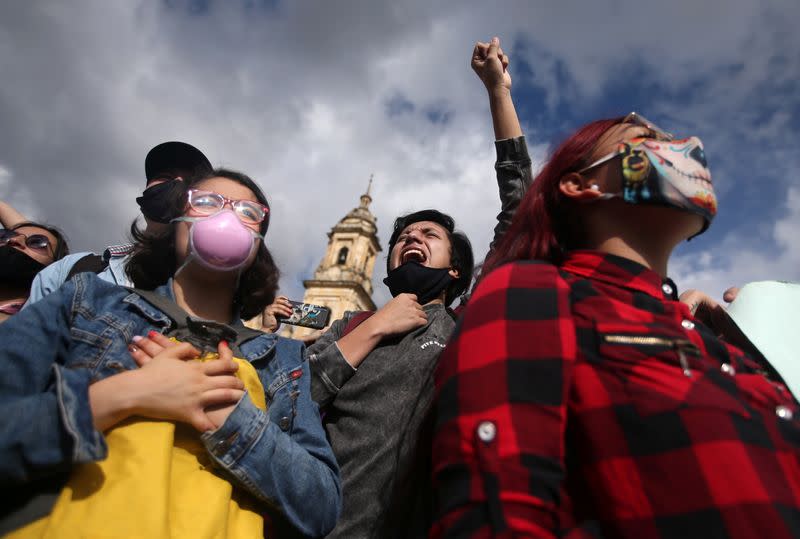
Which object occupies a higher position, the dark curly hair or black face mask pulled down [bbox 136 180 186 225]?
black face mask pulled down [bbox 136 180 186 225]

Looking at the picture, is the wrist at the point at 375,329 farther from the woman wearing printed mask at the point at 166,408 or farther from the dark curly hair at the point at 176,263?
the dark curly hair at the point at 176,263

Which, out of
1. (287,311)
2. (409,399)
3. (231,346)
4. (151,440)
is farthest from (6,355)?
(287,311)

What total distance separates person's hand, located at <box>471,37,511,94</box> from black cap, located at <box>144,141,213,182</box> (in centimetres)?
207

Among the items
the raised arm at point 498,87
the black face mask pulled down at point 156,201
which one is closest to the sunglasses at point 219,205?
the black face mask pulled down at point 156,201

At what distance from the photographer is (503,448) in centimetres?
101

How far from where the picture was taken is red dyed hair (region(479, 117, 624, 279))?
5.30ft

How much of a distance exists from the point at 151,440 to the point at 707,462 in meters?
1.40

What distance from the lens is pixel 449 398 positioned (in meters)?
1.16

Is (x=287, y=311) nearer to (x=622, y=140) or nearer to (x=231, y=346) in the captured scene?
(x=231, y=346)

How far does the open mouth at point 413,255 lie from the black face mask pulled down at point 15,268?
2.60 meters

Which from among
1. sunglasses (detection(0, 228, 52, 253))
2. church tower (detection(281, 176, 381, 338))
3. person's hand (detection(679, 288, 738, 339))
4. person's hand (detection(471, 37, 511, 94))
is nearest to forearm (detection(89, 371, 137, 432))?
person's hand (detection(679, 288, 738, 339))

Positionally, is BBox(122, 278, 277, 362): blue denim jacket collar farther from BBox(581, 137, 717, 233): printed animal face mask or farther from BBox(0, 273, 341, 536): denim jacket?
BBox(581, 137, 717, 233): printed animal face mask

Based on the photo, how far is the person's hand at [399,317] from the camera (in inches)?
88.8

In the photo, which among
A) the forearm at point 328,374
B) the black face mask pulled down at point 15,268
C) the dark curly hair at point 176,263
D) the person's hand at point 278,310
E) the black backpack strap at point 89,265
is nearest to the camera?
the dark curly hair at point 176,263
